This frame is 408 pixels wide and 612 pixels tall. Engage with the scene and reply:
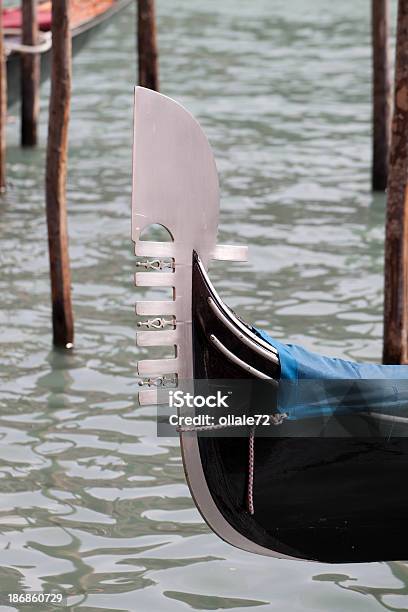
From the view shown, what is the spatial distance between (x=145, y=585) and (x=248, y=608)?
1.19ft

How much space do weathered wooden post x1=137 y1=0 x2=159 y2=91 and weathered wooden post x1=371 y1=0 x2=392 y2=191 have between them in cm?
162

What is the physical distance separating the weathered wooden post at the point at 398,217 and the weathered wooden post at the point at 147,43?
424 centimetres

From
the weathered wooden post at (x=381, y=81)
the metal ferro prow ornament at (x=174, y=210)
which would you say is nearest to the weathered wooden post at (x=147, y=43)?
the weathered wooden post at (x=381, y=81)

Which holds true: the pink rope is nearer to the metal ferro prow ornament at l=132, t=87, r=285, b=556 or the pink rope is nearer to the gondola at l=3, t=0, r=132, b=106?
the metal ferro prow ornament at l=132, t=87, r=285, b=556

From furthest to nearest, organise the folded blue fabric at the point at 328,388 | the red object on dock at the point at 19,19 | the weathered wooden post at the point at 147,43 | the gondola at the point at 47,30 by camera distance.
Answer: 1. the red object on dock at the point at 19,19
2. the gondola at the point at 47,30
3. the weathered wooden post at the point at 147,43
4. the folded blue fabric at the point at 328,388

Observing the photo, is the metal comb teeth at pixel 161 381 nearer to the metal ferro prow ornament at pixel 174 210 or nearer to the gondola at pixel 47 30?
the metal ferro prow ornament at pixel 174 210

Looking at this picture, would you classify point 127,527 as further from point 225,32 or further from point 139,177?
point 225,32

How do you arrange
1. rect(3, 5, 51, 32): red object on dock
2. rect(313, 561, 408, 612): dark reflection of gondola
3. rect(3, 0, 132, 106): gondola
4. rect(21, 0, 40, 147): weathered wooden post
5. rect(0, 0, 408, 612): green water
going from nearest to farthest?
rect(313, 561, 408, 612): dark reflection of gondola
rect(0, 0, 408, 612): green water
rect(21, 0, 40, 147): weathered wooden post
rect(3, 0, 132, 106): gondola
rect(3, 5, 51, 32): red object on dock

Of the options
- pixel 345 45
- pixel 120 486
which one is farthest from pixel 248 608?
pixel 345 45

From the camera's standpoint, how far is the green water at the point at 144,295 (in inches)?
187

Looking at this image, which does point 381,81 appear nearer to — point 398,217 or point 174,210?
point 398,217

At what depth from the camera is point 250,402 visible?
4141 mm

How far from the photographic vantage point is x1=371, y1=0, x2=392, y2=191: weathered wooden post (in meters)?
9.38

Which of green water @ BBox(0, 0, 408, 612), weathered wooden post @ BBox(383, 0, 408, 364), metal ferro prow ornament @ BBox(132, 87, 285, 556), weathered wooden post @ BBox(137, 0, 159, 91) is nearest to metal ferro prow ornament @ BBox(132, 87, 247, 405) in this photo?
metal ferro prow ornament @ BBox(132, 87, 285, 556)
